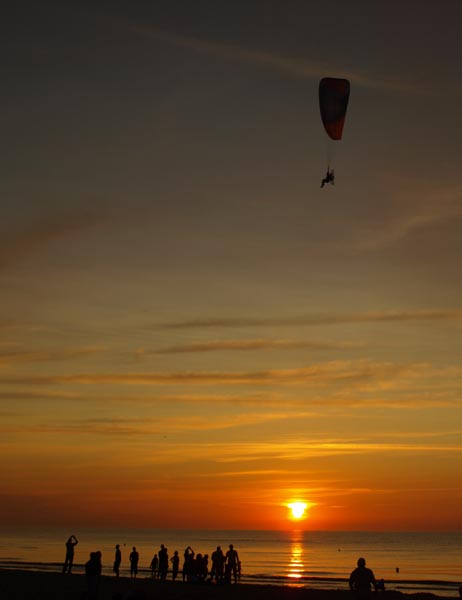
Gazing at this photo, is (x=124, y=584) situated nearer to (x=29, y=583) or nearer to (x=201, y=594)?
(x=29, y=583)

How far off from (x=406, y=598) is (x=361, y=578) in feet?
40.6

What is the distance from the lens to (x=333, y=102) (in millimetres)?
35281

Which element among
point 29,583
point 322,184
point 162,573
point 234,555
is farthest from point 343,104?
point 29,583

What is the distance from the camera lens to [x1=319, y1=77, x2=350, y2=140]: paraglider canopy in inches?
1389

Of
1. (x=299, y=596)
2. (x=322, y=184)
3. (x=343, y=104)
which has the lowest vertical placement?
(x=299, y=596)

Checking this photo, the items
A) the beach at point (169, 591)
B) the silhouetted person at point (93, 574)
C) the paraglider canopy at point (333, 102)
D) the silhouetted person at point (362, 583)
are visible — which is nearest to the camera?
the silhouetted person at point (362, 583)

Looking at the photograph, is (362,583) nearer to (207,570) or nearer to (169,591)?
(169,591)

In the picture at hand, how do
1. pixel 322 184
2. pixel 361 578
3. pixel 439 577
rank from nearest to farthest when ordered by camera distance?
pixel 361 578 → pixel 322 184 → pixel 439 577

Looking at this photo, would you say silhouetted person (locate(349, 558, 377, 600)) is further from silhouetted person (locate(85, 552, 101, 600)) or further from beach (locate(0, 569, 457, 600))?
silhouetted person (locate(85, 552, 101, 600))

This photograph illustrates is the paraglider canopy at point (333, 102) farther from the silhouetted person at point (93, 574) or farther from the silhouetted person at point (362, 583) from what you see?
the silhouetted person at point (362, 583)

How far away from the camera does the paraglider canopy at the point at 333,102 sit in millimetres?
35281

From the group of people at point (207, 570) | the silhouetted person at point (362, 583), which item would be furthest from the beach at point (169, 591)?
the silhouetted person at point (362, 583)

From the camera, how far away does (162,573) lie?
106 ft

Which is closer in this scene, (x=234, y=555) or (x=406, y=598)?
(x=406, y=598)
